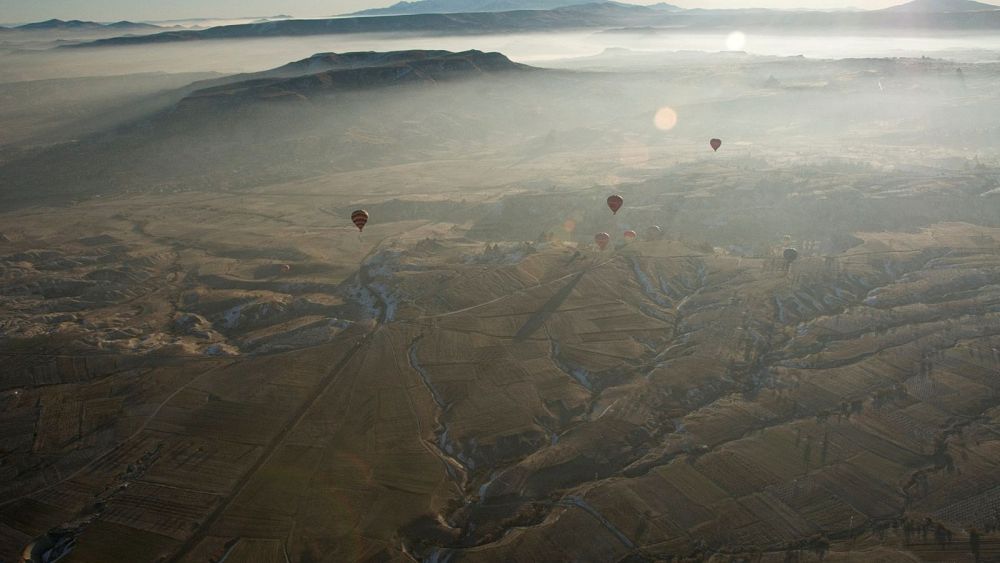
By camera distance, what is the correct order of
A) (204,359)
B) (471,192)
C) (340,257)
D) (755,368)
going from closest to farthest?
(755,368)
(204,359)
(340,257)
(471,192)

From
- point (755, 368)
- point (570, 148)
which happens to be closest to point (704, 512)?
point (755, 368)

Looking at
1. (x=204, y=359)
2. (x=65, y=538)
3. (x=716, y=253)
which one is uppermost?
(x=716, y=253)

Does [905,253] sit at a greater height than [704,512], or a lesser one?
greater

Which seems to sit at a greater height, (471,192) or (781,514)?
(471,192)

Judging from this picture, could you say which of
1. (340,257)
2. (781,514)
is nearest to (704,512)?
(781,514)

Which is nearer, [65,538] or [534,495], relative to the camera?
[65,538]

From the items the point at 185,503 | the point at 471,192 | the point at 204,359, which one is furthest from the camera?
the point at 471,192

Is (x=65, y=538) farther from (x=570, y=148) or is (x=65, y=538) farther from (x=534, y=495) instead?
(x=570, y=148)

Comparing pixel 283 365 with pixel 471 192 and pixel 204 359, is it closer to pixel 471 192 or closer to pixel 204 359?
pixel 204 359

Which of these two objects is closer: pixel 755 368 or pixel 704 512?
pixel 704 512
